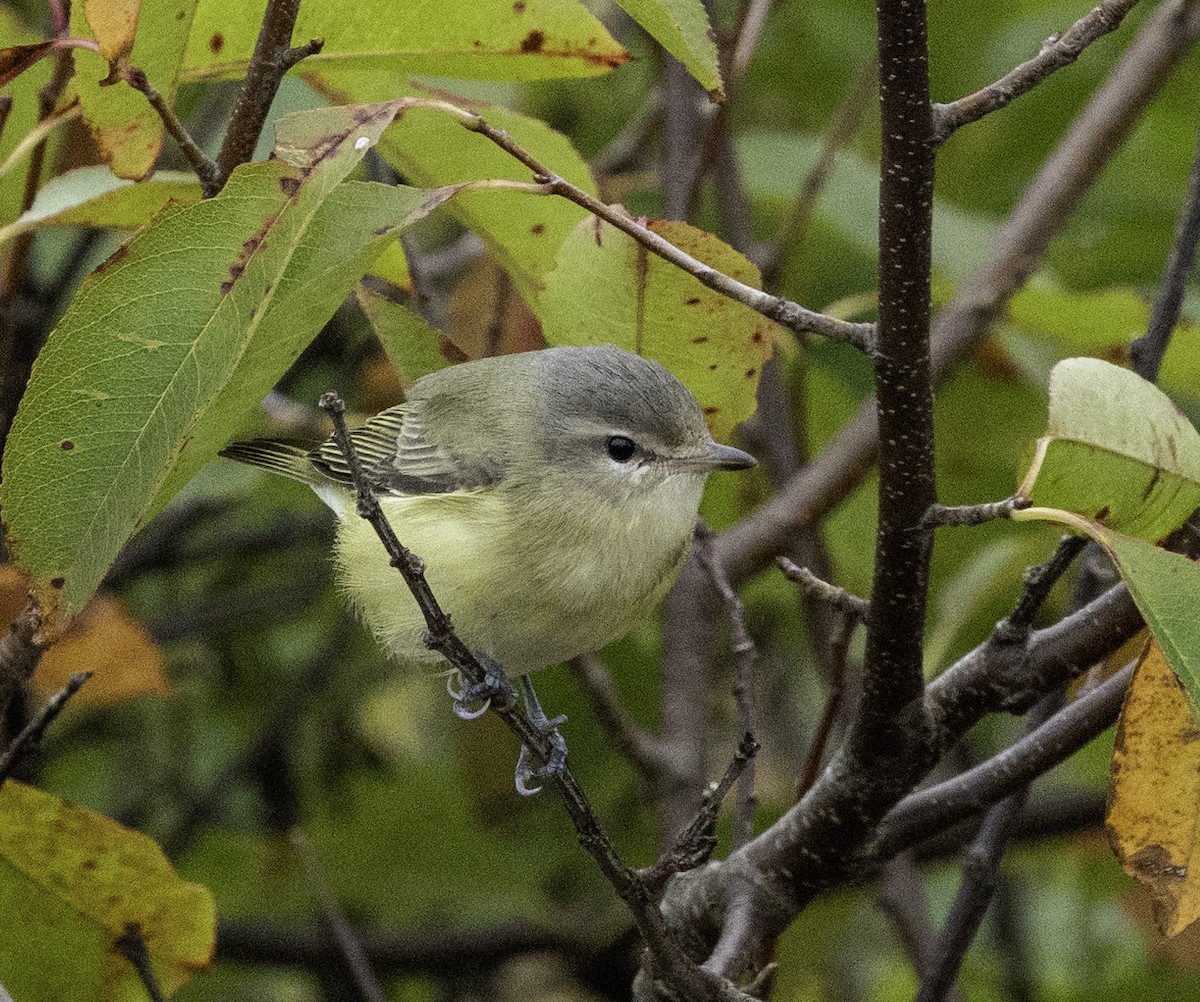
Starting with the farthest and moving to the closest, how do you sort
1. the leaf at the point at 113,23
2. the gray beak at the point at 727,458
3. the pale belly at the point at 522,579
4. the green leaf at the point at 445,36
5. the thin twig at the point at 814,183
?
the thin twig at the point at 814,183 → the gray beak at the point at 727,458 → the pale belly at the point at 522,579 → the green leaf at the point at 445,36 → the leaf at the point at 113,23

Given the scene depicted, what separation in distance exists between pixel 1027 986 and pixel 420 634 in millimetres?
2145

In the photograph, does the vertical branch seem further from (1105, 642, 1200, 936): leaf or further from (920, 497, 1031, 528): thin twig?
(1105, 642, 1200, 936): leaf

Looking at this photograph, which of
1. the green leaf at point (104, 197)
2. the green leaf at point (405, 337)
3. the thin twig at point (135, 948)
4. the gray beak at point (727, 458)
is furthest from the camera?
the gray beak at point (727, 458)

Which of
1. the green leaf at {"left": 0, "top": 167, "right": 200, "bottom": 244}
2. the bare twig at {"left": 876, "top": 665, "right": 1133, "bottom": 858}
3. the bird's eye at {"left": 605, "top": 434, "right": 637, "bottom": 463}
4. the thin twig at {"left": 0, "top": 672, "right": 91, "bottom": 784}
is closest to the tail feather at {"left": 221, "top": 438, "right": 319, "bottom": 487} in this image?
the bird's eye at {"left": 605, "top": 434, "right": 637, "bottom": 463}

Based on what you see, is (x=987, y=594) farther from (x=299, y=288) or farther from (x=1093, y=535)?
(x=299, y=288)

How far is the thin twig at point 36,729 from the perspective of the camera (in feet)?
6.98

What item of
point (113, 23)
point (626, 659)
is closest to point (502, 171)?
point (113, 23)

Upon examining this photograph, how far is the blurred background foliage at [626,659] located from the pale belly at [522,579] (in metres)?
0.57

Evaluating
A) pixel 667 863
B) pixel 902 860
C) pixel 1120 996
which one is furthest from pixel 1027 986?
pixel 667 863

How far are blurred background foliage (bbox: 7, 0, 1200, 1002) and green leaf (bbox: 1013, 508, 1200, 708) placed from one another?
1.41 metres

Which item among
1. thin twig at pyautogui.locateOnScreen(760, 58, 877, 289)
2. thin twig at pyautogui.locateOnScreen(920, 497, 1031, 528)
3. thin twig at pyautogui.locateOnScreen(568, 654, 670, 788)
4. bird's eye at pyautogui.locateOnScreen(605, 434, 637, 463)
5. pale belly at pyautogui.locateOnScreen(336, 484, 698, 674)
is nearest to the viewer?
thin twig at pyautogui.locateOnScreen(920, 497, 1031, 528)

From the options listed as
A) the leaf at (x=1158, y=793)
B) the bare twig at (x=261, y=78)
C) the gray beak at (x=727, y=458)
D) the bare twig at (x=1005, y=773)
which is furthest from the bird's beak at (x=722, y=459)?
the leaf at (x=1158, y=793)

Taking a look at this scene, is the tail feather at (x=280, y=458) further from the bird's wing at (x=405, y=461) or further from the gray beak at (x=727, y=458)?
the gray beak at (x=727, y=458)

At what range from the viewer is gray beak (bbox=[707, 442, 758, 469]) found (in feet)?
9.36
